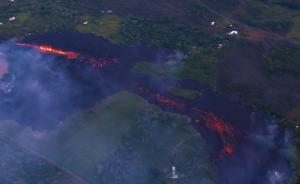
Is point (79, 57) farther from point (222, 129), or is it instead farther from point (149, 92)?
point (222, 129)

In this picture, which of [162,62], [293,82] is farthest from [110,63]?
[293,82]

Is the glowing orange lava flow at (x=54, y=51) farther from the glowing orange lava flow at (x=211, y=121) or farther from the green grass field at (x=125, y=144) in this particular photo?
the glowing orange lava flow at (x=211, y=121)

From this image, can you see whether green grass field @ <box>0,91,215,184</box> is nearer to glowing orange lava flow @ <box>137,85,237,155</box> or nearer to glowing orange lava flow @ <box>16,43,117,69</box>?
glowing orange lava flow @ <box>137,85,237,155</box>

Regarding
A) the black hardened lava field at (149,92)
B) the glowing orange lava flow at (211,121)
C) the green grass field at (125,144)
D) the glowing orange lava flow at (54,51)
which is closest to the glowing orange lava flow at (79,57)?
the glowing orange lava flow at (54,51)

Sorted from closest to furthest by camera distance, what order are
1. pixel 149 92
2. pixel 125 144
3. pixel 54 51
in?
pixel 125 144 < pixel 149 92 < pixel 54 51

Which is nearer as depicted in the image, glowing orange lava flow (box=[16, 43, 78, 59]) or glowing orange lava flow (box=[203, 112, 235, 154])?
glowing orange lava flow (box=[203, 112, 235, 154])

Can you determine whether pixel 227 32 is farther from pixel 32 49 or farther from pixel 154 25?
pixel 32 49

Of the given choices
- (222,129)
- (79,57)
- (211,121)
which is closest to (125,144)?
(211,121)

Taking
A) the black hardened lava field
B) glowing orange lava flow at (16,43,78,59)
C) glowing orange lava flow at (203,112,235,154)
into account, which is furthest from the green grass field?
glowing orange lava flow at (16,43,78,59)

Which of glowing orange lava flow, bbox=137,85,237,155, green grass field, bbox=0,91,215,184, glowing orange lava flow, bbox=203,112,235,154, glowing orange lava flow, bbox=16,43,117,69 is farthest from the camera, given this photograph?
glowing orange lava flow, bbox=16,43,117,69

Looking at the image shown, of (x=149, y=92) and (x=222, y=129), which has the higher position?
(x=222, y=129)

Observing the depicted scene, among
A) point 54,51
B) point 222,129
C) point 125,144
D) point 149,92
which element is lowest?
point 125,144
